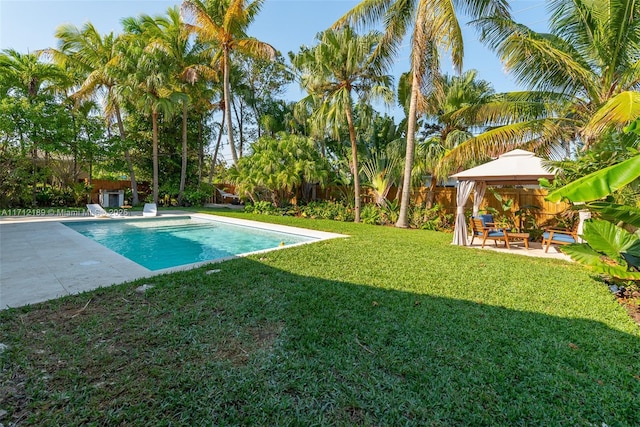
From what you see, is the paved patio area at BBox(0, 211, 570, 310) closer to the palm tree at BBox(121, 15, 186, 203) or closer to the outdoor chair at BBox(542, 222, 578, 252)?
the outdoor chair at BBox(542, 222, 578, 252)

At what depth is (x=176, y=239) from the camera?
10695mm

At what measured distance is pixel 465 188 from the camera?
29.8ft

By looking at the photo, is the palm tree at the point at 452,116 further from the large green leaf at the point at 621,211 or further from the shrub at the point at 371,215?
the large green leaf at the point at 621,211

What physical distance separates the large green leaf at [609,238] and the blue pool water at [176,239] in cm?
689

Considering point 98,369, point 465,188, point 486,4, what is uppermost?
point 486,4

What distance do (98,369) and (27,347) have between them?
3.08 feet

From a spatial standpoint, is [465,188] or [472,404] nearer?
[472,404]

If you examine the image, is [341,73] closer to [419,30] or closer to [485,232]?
[419,30]

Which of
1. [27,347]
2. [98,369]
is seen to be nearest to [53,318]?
[27,347]

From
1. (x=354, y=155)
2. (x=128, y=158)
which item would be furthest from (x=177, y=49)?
(x=354, y=155)

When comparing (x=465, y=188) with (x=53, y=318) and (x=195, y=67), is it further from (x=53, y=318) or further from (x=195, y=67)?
(x=195, y=67)

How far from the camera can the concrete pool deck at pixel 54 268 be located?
4.16 meters

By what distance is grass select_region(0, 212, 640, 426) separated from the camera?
216cm

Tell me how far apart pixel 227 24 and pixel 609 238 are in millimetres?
17847
